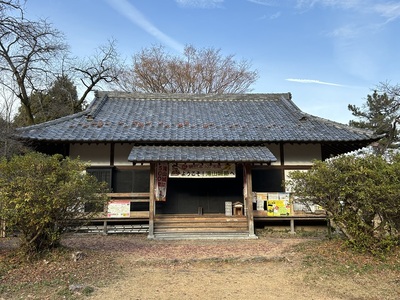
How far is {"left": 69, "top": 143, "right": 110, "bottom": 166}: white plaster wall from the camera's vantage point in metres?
12.1

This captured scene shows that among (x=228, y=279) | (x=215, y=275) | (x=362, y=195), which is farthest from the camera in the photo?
(x=362, y=195)

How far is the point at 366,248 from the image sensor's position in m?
6.93

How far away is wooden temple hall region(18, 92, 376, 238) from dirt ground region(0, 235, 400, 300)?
2988mm

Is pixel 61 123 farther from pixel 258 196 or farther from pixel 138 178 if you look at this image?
pixel 258 196

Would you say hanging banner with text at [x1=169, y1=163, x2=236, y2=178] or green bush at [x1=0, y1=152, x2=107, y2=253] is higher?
hanging banner with text at [x1=169, y1=163, x2=236, y2=178]

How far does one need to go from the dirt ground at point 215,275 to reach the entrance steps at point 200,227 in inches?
92.3

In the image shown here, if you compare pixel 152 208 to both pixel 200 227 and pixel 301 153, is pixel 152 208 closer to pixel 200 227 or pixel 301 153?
pixel 200 227

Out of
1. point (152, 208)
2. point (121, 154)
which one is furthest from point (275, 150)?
point (121, 154)

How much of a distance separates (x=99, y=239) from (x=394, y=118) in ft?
70.0

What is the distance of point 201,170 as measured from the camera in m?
11.5

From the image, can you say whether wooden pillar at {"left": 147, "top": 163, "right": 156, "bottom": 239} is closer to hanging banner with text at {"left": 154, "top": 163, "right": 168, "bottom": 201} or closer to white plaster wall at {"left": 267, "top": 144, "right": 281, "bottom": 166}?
hanging banner with text at {"left": 154, "top": 163, "right": 168, "bottom": 201}

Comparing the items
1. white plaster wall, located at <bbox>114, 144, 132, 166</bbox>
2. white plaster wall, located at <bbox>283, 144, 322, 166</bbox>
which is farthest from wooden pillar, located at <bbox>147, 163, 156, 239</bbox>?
white plaster wall, located at <bbox>283, 144, 322, 166</bbox>

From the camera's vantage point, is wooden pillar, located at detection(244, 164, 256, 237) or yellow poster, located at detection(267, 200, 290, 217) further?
yellow poster, located at detection(267, 200, 290, 217)

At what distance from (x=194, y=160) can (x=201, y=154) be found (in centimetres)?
57
